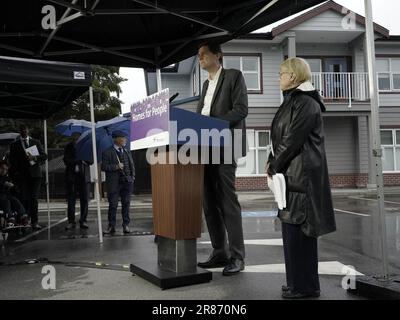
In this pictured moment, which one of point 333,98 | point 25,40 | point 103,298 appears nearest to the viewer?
point 103,298

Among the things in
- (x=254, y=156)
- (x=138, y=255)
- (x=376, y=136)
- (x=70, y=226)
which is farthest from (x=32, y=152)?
(x=254, y=156)

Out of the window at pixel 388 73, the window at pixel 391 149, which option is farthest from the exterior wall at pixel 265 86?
the window at pixel 391 149

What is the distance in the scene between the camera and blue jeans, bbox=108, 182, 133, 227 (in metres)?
8.77

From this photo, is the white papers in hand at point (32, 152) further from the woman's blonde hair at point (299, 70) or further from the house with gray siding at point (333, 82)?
the house with gray siding at point (333, 82)

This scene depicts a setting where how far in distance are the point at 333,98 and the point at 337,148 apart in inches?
101

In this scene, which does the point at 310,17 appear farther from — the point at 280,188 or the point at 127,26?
the point at 280,188

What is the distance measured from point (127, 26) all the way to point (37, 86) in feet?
8.57

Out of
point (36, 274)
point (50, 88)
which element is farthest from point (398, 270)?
point (50, 88)

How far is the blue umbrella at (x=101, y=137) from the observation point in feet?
32.1

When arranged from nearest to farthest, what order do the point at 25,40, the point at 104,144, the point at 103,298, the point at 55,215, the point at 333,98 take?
the point at 103,298 → the point at 25,40 → the point at 104,144 → the point at 55,215 → the point at 333,98

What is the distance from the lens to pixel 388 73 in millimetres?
23641

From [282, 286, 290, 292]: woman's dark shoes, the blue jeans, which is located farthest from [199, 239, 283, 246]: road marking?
[282, 286, 290, 292]: woman's dark shoes
